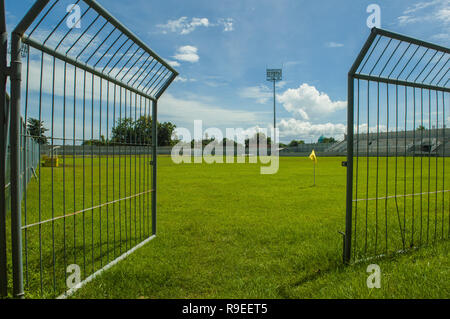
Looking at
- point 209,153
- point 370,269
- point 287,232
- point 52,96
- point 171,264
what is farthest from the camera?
point 209,153

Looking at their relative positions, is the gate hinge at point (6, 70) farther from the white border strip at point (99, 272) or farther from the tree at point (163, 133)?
the tree at point (163, 133)

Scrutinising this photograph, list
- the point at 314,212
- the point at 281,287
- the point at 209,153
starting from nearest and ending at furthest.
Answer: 1. the point at 281,287
2. the point at 314,212
3. the point at 209,153

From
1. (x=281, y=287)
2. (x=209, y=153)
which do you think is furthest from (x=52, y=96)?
(x=209, y=153)

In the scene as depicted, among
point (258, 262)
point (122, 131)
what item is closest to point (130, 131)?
point (122, 131)

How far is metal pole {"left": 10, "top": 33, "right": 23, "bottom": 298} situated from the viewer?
6.80 ft

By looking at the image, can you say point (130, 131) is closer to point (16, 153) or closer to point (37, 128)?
point (37, 128)

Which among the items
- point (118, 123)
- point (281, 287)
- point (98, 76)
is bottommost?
point (281, 287)

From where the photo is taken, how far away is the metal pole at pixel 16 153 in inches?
81.6

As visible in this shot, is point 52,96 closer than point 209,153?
Yes

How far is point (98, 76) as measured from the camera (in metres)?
3.15

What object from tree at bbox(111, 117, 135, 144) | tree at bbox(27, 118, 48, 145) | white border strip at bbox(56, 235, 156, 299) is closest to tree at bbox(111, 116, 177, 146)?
tree at bbox(111, 117, 135, 144)

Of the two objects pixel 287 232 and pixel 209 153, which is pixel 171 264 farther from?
pixel 209 153

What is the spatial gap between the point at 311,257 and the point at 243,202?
4.38m

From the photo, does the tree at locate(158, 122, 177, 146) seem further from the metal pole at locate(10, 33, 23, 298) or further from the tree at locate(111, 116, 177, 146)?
the metal pole at locate(10, 33, 23, 298)
